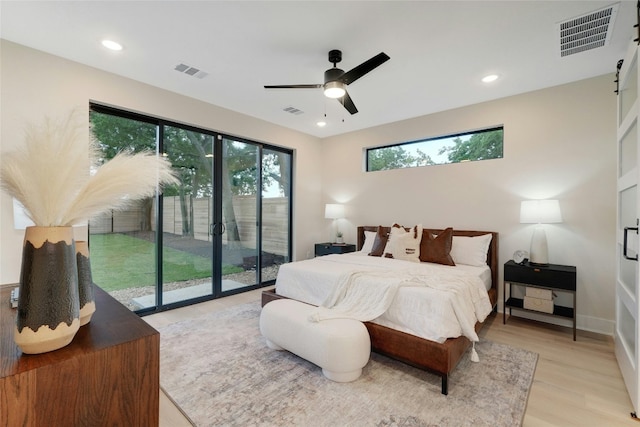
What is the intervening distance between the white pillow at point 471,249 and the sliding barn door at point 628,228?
1229mm

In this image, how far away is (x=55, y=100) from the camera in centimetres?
290

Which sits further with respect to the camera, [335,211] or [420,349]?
[335,211]

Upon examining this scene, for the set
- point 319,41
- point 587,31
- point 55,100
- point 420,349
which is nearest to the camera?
point 420,349

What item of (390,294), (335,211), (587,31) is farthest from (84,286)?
(335,211)

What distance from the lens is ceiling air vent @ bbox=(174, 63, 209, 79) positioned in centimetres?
311

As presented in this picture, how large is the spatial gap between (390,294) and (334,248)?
8.77 ft

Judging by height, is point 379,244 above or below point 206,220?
below

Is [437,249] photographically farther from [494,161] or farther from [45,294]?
[45,294]

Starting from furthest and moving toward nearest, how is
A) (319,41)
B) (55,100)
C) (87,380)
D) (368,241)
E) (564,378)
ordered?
(368,241) → (55,100) → (319,41) → (564,378) → (87,380)

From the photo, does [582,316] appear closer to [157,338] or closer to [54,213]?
[157,338]

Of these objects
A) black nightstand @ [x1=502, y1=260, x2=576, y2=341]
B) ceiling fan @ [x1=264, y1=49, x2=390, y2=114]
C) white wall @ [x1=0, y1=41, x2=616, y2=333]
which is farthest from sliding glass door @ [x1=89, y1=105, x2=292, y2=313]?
black nightstand @ [x1=502, y1=260, x2=576, y2=341]

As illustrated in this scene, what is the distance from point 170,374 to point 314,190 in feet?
13.3

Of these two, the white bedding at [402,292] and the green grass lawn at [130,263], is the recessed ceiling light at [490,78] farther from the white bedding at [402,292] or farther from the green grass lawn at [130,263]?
the green grass lawn at [130,263]

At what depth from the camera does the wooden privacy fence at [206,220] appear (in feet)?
11.5
